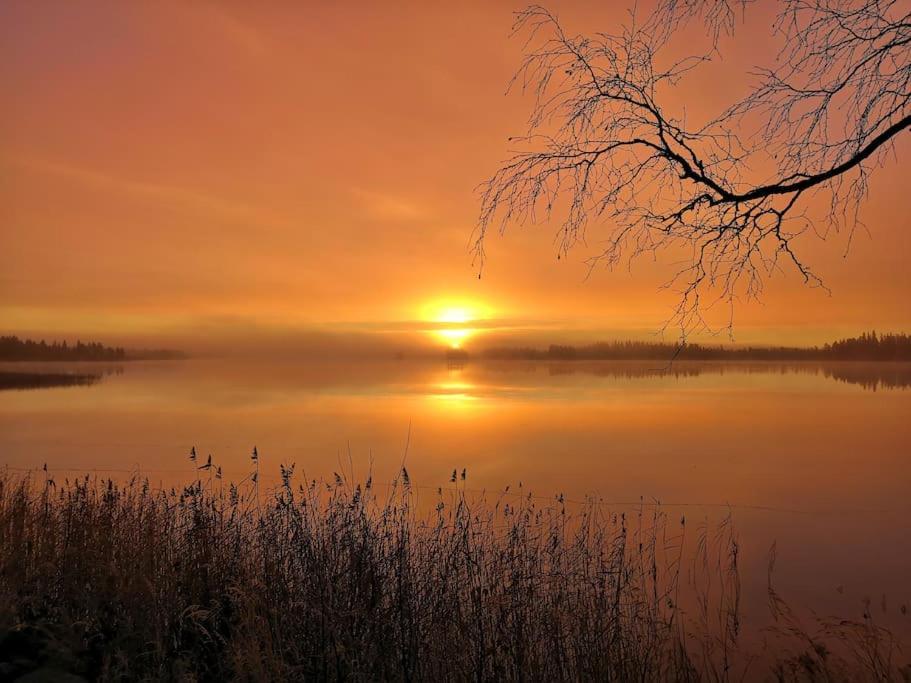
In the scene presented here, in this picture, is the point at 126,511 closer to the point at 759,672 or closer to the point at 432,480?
the point at 759,672

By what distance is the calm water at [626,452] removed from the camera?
13.5 metres

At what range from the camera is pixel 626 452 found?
27.1 meters

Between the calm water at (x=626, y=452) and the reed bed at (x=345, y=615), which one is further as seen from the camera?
the calm water at (x=626, y=452)

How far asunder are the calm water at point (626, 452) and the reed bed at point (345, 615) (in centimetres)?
205

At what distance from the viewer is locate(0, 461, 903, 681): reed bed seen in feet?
20.8

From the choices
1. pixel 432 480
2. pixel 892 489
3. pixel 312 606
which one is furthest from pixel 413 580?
pixel 892 489

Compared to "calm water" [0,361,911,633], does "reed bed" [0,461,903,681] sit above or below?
above

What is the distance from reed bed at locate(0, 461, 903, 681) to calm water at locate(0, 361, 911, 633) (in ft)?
6.74

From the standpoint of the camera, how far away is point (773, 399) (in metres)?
56.7

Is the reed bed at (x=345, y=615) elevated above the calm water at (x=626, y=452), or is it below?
above

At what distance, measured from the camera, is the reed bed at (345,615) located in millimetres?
6336

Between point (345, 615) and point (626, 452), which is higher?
point (345, 615)

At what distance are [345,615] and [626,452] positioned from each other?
21.9 meters

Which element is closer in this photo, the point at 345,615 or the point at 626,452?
the point at 345,615
